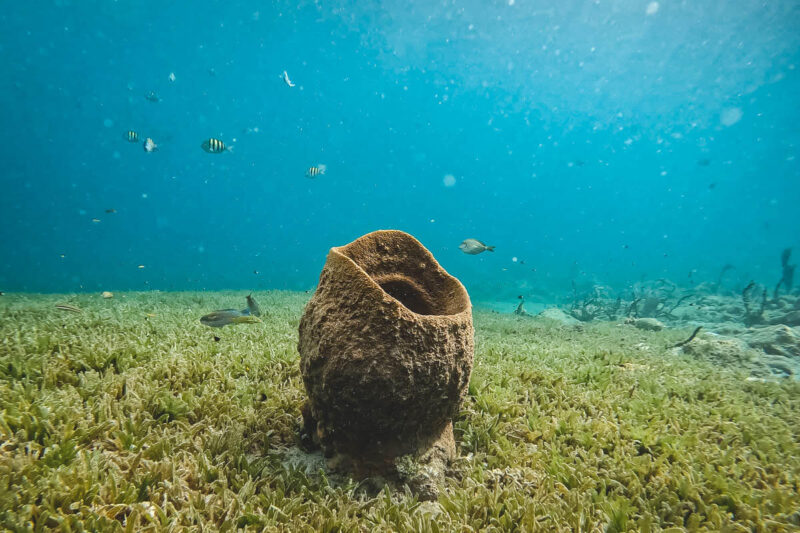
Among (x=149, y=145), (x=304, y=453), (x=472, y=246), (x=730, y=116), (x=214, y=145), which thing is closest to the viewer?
(x=304, y=453)

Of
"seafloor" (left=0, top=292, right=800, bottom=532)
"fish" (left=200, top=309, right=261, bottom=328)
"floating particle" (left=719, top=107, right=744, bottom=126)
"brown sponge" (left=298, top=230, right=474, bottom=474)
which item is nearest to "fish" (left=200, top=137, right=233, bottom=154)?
"seafloor" (left=0, top=292, right=800, bottom=532)

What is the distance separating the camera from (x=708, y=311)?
53.2ft

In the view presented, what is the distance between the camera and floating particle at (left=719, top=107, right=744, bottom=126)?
194ft

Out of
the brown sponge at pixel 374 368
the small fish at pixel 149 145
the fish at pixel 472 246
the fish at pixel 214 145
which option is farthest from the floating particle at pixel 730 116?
the small fish at pixel 149 145

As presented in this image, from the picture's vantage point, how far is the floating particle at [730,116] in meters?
59.2

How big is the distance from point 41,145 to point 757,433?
14838cm

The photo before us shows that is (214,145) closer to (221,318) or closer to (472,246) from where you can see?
(221,318)

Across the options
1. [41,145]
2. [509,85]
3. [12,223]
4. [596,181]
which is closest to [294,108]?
[509,85]

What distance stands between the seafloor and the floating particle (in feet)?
277

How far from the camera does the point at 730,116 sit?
64062 mm

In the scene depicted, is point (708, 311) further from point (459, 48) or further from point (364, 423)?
point (459, 48)

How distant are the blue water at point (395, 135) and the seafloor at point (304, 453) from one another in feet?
36.6

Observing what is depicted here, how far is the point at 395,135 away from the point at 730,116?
86808mm

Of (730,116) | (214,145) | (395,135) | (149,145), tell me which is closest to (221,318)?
(214,145)
